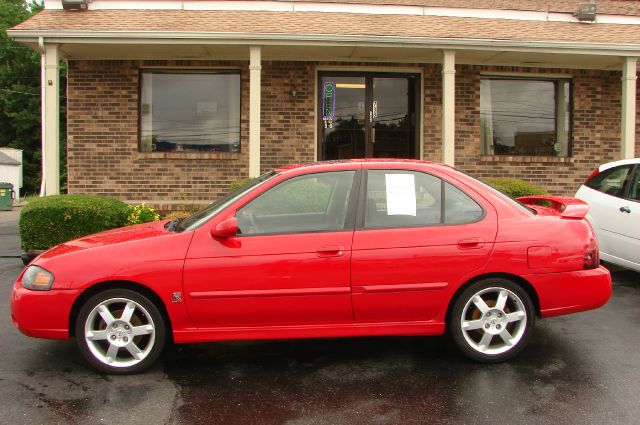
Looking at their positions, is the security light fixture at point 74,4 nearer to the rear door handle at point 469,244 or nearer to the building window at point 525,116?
the building window at point 525,116

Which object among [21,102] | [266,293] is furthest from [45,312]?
[21,102]

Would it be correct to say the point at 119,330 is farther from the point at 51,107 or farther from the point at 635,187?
the point at 51,107

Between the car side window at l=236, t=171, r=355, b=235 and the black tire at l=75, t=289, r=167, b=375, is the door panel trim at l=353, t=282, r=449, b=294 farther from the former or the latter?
the black tire at l=75, t=289, r=167, b=375

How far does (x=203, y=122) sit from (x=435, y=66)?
173 inches

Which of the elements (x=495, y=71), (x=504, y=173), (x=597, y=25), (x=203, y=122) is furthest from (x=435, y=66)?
(x=203, y=122)

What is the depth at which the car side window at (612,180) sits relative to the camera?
21.8 ft

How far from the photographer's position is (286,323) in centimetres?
402

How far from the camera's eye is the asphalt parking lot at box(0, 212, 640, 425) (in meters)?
3.40

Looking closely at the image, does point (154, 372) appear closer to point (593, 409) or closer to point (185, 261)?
point (185, 261)

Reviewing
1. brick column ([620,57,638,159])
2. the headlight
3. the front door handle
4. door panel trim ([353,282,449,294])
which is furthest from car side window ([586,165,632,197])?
the headlight

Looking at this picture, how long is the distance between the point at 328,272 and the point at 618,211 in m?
4.18

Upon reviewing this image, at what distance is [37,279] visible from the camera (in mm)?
3967

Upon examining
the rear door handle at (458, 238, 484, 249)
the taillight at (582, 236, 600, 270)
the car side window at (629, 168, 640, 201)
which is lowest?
the taillight at (582, 236, 600, 270)

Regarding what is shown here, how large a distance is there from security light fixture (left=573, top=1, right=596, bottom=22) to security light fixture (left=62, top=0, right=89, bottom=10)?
920 centimetres
